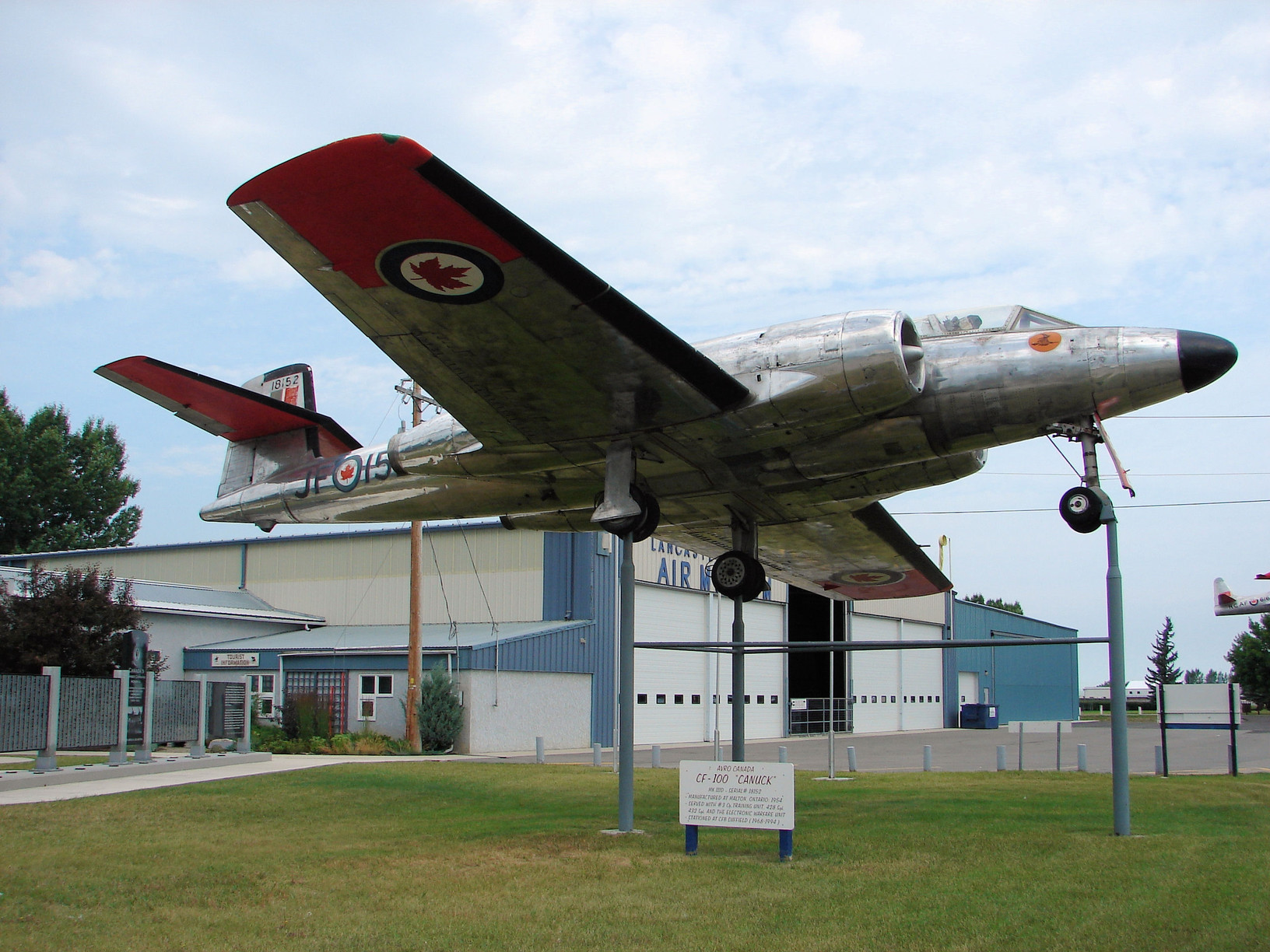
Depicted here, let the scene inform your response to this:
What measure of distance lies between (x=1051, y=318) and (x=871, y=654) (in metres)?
47.2

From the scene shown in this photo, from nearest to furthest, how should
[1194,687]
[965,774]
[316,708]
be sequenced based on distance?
[965,774] < [1194,687] < [316,708]

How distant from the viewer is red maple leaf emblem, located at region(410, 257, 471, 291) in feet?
32.6

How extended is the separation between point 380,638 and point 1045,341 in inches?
1168

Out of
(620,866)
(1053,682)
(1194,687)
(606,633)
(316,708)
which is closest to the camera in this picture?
(620,866)

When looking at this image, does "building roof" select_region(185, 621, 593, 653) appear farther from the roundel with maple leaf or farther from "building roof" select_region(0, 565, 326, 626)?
the roundel with maple leaf

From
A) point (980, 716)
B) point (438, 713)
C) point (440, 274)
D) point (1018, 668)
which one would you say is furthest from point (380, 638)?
point (1018, 668)

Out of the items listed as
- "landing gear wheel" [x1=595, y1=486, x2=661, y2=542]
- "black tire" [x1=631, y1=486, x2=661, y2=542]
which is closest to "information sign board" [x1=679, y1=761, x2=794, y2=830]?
"landing gear wheel" [x1=595, y1=486, x2=661, y2=542]

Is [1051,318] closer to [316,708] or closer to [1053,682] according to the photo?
[316,708]

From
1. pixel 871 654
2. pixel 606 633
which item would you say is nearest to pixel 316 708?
pixel 606 633

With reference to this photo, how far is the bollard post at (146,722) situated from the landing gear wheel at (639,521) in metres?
14.3

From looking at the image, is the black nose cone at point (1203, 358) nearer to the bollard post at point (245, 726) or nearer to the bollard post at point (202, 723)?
the bollard post at point (202, 723)

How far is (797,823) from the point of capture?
40.1 feet

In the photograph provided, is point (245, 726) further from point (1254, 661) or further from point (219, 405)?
point (1254, 661)

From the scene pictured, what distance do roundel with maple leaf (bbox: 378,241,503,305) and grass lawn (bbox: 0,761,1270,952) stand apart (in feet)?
18.0
